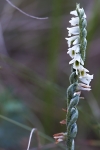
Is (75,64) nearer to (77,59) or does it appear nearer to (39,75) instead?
(77,59)

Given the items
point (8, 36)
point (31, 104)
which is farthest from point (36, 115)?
point (8, 36)

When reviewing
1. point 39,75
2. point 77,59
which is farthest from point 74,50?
point 39,75

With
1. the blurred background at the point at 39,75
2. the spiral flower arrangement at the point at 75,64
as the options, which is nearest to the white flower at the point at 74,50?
the spiral flower arrangement at the point at 75,64

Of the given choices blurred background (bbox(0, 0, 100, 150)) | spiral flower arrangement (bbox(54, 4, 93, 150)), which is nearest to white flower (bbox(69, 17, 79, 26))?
spiral flower arrangement (bbox(54, 4, 93, 150))

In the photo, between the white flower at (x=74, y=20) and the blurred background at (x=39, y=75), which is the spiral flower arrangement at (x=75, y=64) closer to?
the white flower at (x=74, y=20)

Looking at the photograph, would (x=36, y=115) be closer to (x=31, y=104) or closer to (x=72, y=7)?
(x=31, y=104)

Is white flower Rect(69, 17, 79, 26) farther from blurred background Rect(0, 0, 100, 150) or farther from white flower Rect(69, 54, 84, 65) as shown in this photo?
blurred background Rect(0, 0, 100, 150)

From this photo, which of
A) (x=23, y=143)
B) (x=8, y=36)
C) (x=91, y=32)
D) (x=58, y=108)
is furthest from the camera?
(x=8, y=36)

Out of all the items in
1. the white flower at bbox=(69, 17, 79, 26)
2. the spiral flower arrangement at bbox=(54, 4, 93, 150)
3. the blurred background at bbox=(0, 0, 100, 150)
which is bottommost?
the spiral flower arrangement at bbox=(54, 4, 93, 150)
